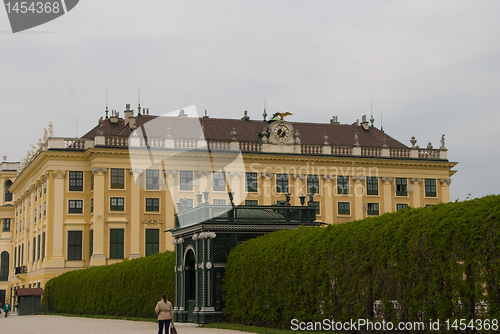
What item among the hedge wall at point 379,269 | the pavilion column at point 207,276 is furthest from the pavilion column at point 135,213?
the hedge wall at point 379,269

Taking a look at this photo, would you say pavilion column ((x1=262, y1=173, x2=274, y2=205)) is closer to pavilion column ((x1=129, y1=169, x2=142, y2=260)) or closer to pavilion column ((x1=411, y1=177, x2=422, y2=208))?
pavilion column ((x1=129, y1=169, x2=142, y2=260))

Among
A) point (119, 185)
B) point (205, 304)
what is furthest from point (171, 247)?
point (205, 304)

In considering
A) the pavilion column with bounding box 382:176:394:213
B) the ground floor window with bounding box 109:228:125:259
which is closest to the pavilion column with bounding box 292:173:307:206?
the pavilion column with bounding box 382:176:394:213

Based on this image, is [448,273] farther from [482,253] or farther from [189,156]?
[189,156]

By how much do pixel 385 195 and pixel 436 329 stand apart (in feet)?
171

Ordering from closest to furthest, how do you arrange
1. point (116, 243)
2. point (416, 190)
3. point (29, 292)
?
point (29, 292) → point (116, 243) → point (416, 190)

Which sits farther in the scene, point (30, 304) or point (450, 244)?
point (30, 304)

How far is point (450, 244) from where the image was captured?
18109mm

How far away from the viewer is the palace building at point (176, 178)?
63188 mm

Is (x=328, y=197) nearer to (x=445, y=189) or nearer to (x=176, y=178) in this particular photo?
(x=445, y=189)

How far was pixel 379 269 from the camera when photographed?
20875 mm

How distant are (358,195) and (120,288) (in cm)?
3154

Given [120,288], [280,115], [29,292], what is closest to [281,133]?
[280,115]

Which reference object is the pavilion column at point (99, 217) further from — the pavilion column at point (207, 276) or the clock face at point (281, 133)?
the pavilion column at point (207, 276)
